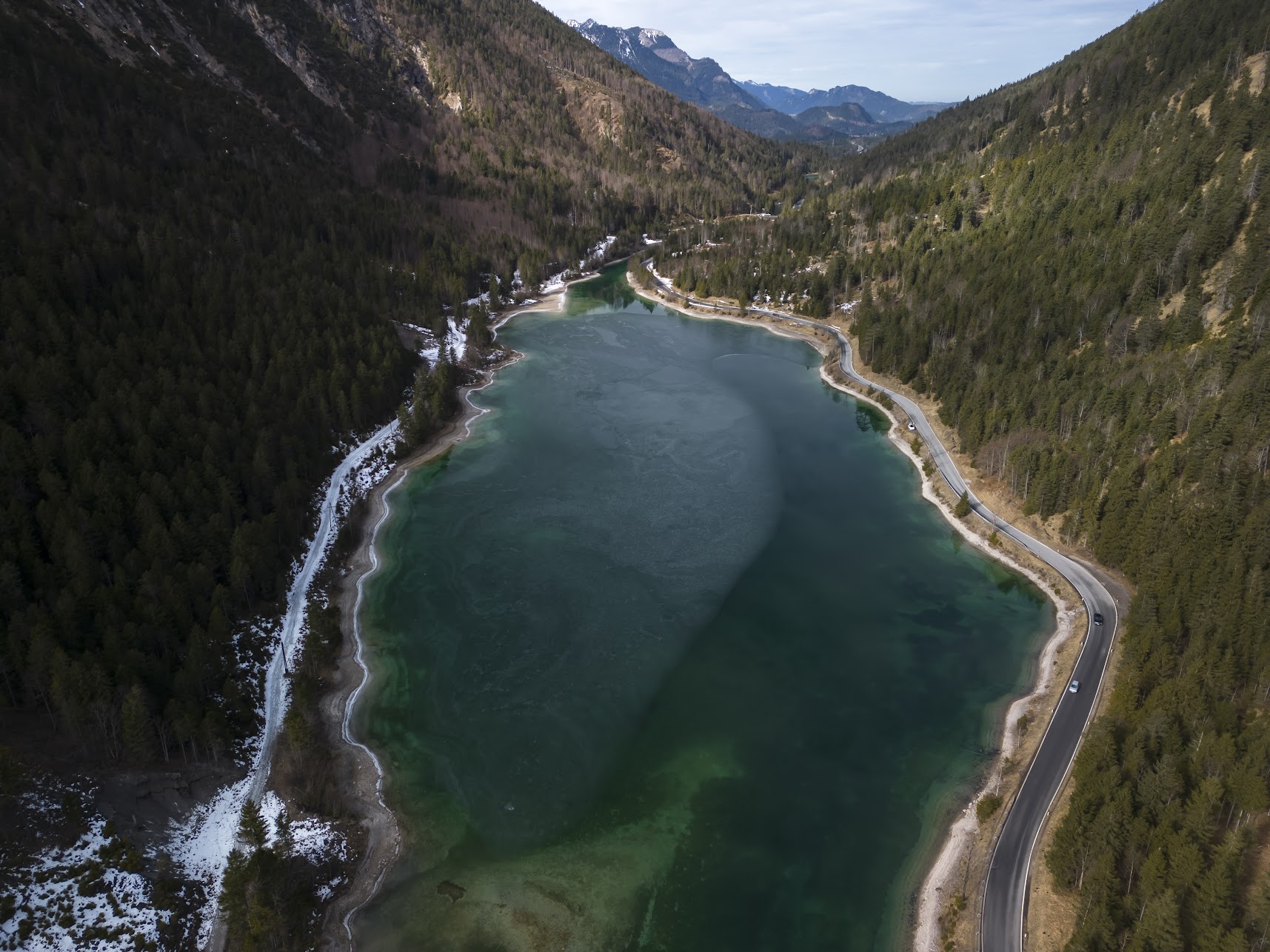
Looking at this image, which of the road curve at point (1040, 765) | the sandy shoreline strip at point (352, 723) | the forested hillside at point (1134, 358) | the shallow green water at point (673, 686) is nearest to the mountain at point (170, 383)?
the sandy shoreline strip at point (352, 723)

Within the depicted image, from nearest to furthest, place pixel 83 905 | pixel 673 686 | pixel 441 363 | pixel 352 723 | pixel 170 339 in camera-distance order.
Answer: pixel 83 905
pixel 352 723
pixel 673 686
pixel 170 339
pixel 441 363

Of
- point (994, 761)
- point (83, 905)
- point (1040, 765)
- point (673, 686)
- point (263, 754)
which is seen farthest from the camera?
point (673, 686)

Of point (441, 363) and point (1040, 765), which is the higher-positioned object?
point (441, 363)

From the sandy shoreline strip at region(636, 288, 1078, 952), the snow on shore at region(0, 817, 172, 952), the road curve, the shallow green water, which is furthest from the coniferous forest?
the shallow green water

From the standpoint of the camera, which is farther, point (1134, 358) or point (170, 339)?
point (1134, 358)

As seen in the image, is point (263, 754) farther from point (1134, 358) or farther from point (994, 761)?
point (1134, 358)

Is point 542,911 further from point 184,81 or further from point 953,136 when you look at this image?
point 953,136

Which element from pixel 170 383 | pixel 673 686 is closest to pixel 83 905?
pixel 673 686
